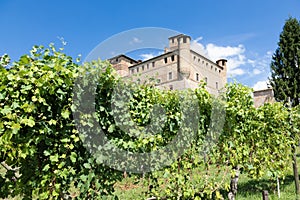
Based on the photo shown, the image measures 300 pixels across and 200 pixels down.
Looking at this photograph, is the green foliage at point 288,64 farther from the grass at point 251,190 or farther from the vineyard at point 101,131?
the vineyard at point 101,131

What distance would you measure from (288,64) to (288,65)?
0.10 m

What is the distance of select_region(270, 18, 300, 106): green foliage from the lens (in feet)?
76.7

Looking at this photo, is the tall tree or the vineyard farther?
the tall tree

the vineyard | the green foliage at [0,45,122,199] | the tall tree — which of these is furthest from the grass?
the tall tree

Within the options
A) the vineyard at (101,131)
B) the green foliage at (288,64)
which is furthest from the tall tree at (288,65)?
the vineyard at (101,131)

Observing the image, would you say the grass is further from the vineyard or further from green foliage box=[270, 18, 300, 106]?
green foliage box=[270, 18, 300, 106]

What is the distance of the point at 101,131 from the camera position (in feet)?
10.5

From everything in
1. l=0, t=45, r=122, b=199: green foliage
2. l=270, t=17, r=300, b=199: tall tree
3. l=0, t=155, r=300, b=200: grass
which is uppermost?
l=270, t=17, r=300, b=199: tall tree

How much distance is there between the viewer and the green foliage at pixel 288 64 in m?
23.4

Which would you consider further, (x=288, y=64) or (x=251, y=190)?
(x=288, y=64)

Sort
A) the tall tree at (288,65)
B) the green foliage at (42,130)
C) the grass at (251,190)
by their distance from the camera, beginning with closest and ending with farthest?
the green foliage at (42,130), the grass at (251,190), the tall tree at (288,65)

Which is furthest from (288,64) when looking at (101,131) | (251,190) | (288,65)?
(101,131)

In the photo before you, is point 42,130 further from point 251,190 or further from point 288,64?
point 288,64

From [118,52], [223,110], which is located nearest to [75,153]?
[118,52]
